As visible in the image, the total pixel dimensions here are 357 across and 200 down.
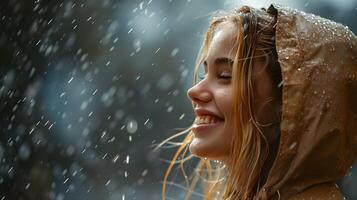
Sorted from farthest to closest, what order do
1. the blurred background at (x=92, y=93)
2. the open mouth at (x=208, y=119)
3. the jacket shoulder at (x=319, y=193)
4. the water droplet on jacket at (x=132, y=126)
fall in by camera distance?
the water droplet on jacket at (x=132, y=126) → the blurred background at (x=92, y=93) → the open mouth at (x=208, y=119) → the jacket shoulder at (x=319, y=193)

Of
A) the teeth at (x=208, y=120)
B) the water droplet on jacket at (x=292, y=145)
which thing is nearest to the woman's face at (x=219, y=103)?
the teeth at (x=208, y=120)

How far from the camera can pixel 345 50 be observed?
6.22 feet

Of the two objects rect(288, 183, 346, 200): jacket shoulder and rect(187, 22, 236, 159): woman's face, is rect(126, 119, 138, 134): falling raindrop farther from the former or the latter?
rect(288, 183, 346, 200): jacket shoulder

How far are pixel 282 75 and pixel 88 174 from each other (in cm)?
628

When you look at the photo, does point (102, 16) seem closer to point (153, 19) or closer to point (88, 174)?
point (153, 19)

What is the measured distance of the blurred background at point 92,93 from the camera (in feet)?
23.2

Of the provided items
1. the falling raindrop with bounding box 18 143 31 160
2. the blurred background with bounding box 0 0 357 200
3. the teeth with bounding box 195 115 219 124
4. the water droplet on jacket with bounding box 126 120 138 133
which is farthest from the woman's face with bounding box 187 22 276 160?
the water droplet on jacket with bounding box 126 120 138 133

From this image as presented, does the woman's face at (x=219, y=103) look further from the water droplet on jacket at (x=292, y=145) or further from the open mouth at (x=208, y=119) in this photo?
the water droplet on jacket at (x=292, y=145)

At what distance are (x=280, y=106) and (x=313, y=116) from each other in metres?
0.12

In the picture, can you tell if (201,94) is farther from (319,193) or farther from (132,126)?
(132,126)

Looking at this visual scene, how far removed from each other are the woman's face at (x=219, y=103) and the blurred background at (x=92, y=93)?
469cm

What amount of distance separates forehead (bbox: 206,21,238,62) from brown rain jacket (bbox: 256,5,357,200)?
14 cm

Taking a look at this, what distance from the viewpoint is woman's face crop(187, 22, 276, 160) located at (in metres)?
1.90

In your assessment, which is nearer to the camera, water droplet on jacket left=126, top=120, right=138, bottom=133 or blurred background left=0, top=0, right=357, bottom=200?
blurred background left=0, top=0, right=357, bottom=200
